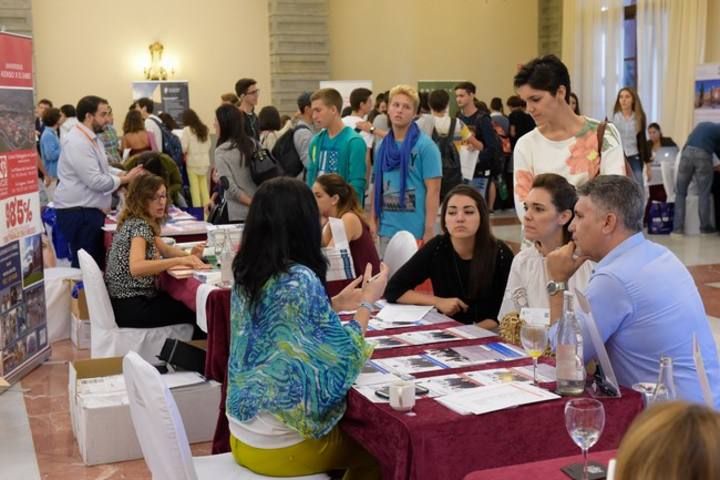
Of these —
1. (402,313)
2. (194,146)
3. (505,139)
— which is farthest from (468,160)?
(402,313)

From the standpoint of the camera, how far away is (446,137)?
8398 millimetres

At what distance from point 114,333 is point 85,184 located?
1.60m

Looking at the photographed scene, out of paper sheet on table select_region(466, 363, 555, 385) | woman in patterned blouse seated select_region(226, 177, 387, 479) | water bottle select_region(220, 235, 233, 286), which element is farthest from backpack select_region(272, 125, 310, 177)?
paper sheet on table select_region(466, 363, 555, 385)

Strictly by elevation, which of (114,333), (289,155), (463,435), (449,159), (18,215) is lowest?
(114,333)

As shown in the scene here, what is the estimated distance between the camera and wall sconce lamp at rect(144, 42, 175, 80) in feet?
50.9

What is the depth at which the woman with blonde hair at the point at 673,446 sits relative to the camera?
1103 mm

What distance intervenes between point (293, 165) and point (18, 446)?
3.11 metres

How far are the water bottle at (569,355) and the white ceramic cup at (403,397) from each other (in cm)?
38

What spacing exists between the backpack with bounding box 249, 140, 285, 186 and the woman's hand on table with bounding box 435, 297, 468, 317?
2845 mm

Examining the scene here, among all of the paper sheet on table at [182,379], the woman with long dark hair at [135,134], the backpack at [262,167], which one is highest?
the woman with long dark hair at [135,134]

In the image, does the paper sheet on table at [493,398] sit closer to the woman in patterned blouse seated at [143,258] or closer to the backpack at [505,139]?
the woman in patterned blouse seated at [143,258]

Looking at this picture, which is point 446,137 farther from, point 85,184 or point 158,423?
point 158,423

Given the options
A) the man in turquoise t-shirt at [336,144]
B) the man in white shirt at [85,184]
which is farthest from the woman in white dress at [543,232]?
the man in white shirt at [85,184]

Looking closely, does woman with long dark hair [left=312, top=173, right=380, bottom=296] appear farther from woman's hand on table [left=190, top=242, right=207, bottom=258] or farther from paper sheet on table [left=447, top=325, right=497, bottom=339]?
paper sheet on table [left=447, top=325, right=497, bottom=339]
